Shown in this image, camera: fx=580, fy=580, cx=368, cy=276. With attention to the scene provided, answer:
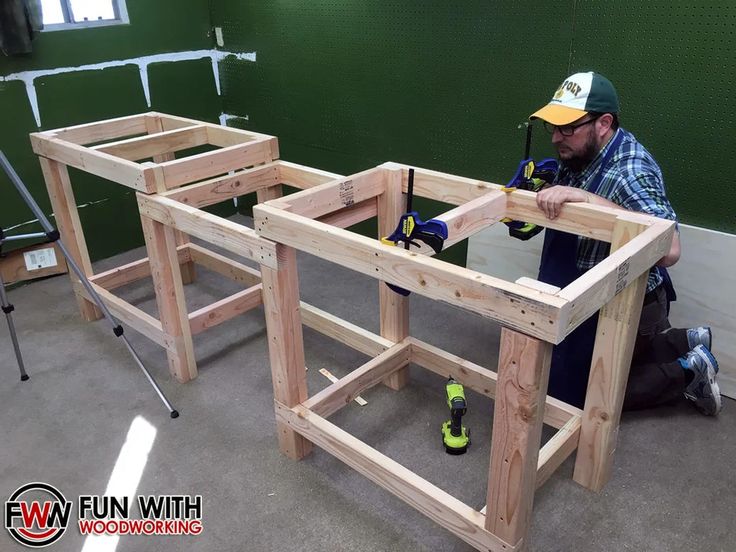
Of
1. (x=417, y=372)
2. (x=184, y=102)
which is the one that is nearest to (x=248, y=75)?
(x=184, y=102)

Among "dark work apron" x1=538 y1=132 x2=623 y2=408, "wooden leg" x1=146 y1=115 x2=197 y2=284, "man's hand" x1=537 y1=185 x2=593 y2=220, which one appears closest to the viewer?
"man's hand" x1=537 y1=185 x2=593 y2=220

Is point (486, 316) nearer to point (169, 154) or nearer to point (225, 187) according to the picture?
point (225, 187)

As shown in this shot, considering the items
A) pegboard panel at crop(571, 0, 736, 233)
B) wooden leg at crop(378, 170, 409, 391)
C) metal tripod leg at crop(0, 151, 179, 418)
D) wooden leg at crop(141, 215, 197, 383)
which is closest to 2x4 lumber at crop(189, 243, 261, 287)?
wooden leg at crop(141, 215, 197, 383)

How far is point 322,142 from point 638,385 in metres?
2.40

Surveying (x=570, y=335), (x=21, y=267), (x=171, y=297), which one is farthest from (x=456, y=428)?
(x=21, y=267)

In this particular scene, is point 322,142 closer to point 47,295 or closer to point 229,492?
point 47,295

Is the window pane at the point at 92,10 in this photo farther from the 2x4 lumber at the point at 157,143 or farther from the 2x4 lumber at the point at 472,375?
the 2x4 lumber at the point at 472,375

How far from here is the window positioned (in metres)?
3.50

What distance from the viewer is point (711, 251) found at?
94.4 inches

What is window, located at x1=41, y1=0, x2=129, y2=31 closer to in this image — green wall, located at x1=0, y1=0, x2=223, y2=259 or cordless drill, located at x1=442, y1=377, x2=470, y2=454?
green wall, located at x1=0, y1=0, x2=223, y2=259

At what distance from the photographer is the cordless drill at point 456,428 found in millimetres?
2139

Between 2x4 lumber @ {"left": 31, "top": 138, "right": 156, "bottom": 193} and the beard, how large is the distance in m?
1.61

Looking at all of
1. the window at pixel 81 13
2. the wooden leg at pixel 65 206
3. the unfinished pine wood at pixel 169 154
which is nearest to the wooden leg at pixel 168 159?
the unfinished pine wood at pixel 169 154

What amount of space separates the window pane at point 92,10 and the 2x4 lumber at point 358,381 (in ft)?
9.65
